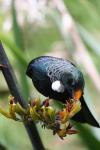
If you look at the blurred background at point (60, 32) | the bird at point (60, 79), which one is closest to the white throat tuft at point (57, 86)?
the bird at point (60, 79)

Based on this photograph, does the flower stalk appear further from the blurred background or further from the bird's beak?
the blurred background

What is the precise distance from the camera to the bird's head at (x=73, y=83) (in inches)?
25.3

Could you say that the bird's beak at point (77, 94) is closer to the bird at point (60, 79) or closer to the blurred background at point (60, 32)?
the bird at point (60, 79)

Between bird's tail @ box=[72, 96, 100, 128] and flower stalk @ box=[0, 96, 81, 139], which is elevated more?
flower stalk @ box=[0, 96, 81, 139]

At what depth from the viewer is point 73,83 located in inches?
25.5

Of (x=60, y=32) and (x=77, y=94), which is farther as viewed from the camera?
(x=60, y=32)

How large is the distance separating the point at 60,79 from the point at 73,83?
0.02 meters

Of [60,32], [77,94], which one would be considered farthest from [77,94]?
[60,32]

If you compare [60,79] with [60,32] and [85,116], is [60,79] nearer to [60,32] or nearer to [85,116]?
[85,116]

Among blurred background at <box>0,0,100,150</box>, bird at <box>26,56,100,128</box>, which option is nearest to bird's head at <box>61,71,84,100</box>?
bird at <box>26,56,100,128</box>

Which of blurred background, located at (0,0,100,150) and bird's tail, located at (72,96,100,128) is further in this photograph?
blurred background, located at (0,0,100,150)

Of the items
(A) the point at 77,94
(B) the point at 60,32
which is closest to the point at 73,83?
(A) the point at 77,94

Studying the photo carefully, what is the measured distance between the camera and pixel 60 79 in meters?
0.64

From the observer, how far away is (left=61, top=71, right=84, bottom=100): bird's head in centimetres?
64
